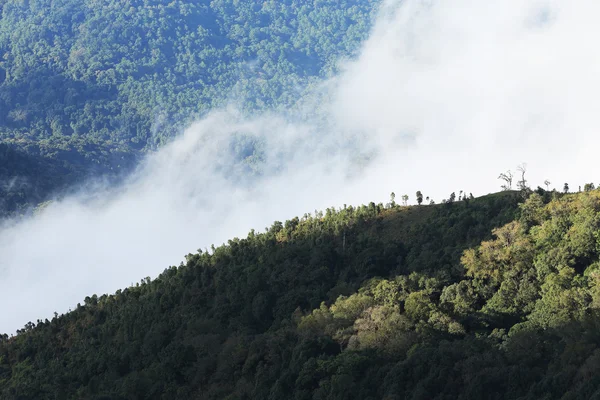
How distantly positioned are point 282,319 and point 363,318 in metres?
15.4

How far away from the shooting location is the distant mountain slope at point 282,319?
244 ft

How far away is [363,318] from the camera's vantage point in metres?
78.9

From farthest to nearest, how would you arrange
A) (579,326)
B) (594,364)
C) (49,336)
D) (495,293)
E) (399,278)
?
1. (49,336)
2. (399,278)
3. (495,293)
4. (579,326)
5. (594,364)

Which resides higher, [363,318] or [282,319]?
[282,319]

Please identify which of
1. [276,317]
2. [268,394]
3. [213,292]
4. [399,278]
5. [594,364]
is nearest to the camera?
[594,364]

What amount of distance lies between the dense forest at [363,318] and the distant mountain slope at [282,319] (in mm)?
174

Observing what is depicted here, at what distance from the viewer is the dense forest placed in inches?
2586

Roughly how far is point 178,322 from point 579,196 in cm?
3879

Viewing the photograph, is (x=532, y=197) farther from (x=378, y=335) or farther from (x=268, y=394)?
(x=268, y=394)

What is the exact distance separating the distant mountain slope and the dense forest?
174 mm

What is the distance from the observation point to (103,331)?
344ft

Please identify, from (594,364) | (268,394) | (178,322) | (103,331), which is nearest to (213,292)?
(178,322)

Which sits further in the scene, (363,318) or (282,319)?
(282,319)

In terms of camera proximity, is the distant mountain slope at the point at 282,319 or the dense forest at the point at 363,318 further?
the distant mountain slope at the point at 282,319
